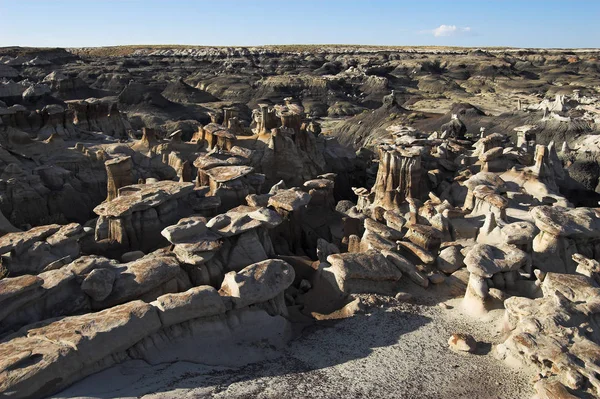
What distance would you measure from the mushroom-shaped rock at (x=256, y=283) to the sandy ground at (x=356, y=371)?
105cm

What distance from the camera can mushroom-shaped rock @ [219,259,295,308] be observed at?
9.98 meters

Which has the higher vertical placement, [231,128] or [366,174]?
[231,128]

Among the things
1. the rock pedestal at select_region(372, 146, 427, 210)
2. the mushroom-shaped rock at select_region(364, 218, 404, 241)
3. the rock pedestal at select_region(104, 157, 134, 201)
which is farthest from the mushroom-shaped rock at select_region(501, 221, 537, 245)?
the rock pedestal at select_region(104, 157, 134, 201)

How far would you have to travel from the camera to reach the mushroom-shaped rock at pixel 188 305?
900cm

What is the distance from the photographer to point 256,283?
10250 mm

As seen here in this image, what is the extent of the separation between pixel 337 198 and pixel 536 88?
64.3m

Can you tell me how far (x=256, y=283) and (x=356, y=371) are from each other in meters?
2.68

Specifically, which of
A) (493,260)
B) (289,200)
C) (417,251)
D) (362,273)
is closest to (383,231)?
(417,251)

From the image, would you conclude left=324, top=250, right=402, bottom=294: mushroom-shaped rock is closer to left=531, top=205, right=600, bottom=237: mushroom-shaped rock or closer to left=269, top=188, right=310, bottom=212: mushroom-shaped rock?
left=269, top=188, right=310, bottom=212: mushroom-shaped rock

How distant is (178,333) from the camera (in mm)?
9125

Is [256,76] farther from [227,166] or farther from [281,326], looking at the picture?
[281,326]

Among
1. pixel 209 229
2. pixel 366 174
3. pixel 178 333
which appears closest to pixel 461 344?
pixel 178 333

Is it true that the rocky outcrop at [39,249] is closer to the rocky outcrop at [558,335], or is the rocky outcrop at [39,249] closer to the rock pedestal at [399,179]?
the rocky outcrop at [558,335]

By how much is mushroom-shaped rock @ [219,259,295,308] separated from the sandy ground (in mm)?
1052
